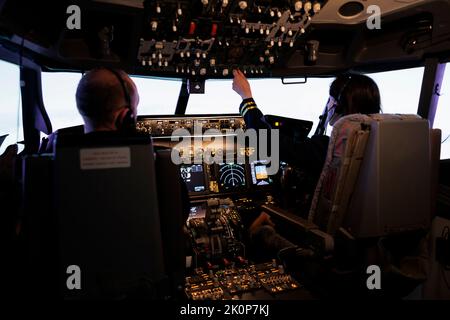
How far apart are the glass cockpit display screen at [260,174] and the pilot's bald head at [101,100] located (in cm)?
140

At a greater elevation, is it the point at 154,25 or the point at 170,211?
the point at 154,25

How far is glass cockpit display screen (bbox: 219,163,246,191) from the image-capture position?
2.40m

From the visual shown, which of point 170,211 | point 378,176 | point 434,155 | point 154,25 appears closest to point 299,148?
point 378,176

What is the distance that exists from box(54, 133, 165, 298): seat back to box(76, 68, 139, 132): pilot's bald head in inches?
3.5

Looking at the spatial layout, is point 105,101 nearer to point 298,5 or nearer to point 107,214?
point 107,214

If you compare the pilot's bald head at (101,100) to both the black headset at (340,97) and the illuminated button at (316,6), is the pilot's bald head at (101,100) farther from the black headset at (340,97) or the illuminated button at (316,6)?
the illuminated button at (316,6)

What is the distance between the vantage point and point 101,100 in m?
1.17

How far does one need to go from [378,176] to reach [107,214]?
1033mm

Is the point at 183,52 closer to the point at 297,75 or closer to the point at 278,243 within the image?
the point at 297,75

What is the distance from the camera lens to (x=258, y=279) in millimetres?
1805

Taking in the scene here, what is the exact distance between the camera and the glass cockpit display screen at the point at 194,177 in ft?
7.66

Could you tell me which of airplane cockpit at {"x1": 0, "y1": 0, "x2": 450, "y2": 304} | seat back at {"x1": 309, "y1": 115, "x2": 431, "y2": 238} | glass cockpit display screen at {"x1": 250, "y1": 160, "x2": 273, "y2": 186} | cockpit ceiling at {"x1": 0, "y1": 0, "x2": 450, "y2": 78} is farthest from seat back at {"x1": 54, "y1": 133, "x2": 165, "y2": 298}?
glass cockpit display screen at {"x1": 250, "y1": 160, "x2": 273, "y2": 186}
